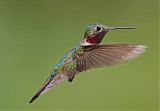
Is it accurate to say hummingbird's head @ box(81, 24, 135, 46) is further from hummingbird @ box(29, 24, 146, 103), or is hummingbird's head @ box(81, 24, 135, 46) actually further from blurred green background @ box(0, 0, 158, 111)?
blurred green background @ box(0, 0, 158, 111)

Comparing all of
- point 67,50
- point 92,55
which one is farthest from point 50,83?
point 67,50

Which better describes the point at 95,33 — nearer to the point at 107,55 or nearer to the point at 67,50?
the point at 107,55

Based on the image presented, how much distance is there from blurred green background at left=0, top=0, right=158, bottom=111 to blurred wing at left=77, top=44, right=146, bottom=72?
1.73 feet

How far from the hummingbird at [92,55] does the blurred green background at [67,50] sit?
45 centimetres

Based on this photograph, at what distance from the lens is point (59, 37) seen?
1438 mm

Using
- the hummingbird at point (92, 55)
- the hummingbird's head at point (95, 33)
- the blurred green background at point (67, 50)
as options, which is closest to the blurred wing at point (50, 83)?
the hummingbird at point (92, 55)

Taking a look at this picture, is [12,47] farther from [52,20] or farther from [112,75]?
[112,75]

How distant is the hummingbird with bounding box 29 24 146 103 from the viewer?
79cm

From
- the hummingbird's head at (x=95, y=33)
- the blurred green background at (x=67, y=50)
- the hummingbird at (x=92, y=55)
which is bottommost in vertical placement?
the blurred green background at (x=67, y=50)

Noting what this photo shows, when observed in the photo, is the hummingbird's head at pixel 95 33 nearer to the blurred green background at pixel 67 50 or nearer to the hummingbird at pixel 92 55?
the hummingbird at pixel 92 55

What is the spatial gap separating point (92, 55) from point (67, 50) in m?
0.56

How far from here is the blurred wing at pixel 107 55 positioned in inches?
30.3

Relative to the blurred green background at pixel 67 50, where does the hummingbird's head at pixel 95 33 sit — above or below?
above

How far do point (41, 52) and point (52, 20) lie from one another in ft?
0.43
